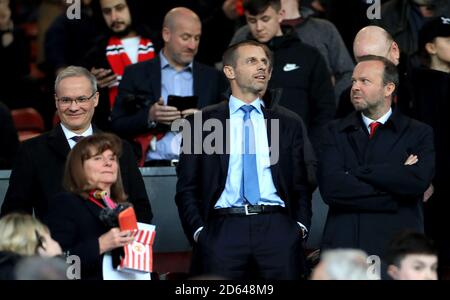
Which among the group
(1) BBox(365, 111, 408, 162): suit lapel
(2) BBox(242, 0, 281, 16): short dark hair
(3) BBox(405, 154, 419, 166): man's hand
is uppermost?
(2) BBox(242, 0, 281, 16): short dark hair

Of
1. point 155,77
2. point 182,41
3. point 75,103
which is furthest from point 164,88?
point 75,103

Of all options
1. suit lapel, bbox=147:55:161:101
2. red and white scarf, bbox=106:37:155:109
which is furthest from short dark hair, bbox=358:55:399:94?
red and white scarf, bbox=106:37:155:109

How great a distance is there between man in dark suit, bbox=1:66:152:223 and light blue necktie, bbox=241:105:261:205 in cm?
67

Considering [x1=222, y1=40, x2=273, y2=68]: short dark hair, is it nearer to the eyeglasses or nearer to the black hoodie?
the eyeglasses

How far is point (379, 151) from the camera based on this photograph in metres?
9.59

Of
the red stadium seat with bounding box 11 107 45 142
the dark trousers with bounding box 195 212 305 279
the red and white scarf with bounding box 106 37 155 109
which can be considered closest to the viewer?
the dark trousers with bounding box 195 212 305 279

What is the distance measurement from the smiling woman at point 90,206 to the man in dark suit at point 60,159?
538mm

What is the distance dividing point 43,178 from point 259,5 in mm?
2902

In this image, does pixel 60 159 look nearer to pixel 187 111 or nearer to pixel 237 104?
pixel 237 104

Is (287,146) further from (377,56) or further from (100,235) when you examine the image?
(100,235)

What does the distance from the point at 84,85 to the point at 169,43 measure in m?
1.77

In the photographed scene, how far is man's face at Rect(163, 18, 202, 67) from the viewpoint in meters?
11.3

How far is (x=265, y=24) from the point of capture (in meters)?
11.5

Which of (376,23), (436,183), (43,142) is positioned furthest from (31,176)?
(376,23)
